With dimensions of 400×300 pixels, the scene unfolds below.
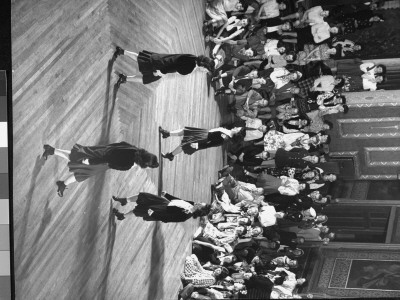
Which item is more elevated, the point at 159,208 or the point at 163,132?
the point at 163,132

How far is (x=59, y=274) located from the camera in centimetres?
796

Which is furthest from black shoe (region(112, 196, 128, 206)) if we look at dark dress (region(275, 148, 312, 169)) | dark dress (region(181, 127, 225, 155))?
dark dress (region(275, 148, 312, 169))

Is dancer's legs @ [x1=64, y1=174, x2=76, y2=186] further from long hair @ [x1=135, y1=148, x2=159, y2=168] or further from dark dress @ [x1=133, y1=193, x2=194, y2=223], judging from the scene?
dark dress @ [x1=133, y1=193, x2=194, y2=223]

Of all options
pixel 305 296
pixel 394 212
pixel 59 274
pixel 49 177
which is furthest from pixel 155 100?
pixel 394 212

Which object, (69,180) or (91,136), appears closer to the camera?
(69,180)

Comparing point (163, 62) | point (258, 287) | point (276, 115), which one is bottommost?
point (258, 287)

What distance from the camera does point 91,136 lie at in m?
8.34

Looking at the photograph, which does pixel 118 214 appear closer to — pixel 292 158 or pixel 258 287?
pixel 258 287

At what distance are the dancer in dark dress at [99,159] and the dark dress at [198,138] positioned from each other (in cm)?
129

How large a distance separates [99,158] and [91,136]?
13.1 inches

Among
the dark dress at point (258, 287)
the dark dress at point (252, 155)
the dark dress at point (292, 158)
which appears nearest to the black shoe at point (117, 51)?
the dark dress at point (252, 155)

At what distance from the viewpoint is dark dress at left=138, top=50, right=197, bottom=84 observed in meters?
8.83

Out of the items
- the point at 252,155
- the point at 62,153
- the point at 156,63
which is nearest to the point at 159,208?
the point at 62,153

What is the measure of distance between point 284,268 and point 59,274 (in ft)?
10.9
